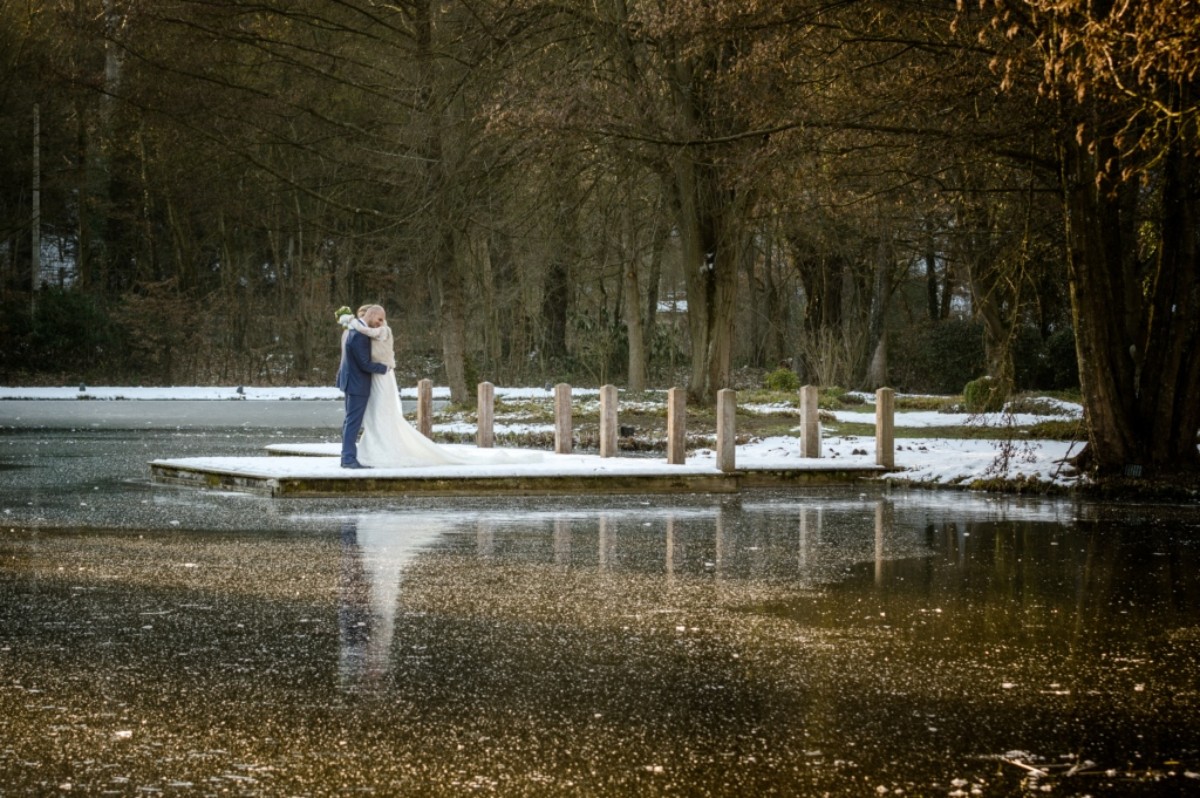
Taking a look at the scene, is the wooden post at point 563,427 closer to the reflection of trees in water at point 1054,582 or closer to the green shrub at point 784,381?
the reflection of trees in water at point 1054,582

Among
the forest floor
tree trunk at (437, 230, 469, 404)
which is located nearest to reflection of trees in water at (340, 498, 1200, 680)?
the forest floor

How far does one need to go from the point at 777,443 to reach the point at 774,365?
30.7 metres

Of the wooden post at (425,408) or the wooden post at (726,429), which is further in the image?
the wooden post at (425,408)

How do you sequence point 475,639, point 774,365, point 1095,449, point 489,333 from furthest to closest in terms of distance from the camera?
point 774,365 → point 489,333 → point 1095,449 → point 475,639

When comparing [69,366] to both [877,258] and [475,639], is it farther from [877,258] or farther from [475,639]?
[475,639]

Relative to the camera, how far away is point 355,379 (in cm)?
1897

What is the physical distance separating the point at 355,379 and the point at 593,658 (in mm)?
11588

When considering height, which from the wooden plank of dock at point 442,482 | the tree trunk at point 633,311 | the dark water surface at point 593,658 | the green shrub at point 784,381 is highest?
the tree trunk at point 633,311

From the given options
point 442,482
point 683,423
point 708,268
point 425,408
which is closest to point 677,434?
point 683,423

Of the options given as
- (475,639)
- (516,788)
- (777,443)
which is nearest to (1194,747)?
(516,788)

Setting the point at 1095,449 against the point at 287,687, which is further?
the point at 1095,449

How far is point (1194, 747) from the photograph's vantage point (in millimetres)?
6207

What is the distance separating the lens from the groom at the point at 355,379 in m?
18.8

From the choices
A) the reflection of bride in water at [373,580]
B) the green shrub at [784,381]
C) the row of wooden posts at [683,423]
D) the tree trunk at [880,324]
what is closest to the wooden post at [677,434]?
the row of wooden posts at [683,423]
